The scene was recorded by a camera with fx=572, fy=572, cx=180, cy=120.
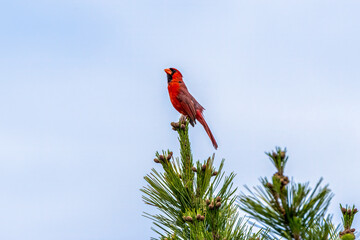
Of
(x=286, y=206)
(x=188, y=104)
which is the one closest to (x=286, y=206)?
(x=286, y=206)

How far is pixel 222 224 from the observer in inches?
105

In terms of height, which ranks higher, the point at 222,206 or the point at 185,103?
the point at 185,103

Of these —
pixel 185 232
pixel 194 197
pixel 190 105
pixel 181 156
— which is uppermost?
pixel 190 105

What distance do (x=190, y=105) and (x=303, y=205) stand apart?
216 inches

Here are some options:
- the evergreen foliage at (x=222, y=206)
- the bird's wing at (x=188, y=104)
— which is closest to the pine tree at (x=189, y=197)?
the evergreen foliage at (x=222, y=206)

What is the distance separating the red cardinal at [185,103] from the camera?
717 cm

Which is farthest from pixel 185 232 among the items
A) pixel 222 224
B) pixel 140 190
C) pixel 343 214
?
pixel 343 214

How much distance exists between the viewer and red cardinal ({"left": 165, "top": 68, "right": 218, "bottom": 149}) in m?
7.17

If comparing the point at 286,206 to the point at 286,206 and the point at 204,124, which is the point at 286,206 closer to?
the point at 286,206

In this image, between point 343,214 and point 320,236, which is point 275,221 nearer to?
point 320,236

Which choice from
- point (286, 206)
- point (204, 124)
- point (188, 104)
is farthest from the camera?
point (204, 124)

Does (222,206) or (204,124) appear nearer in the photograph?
(222,206)

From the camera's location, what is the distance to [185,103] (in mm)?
7289

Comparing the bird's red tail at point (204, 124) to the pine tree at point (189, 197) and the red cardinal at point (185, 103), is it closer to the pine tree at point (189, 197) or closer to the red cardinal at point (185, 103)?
the red cardinal at point (185, 103)
